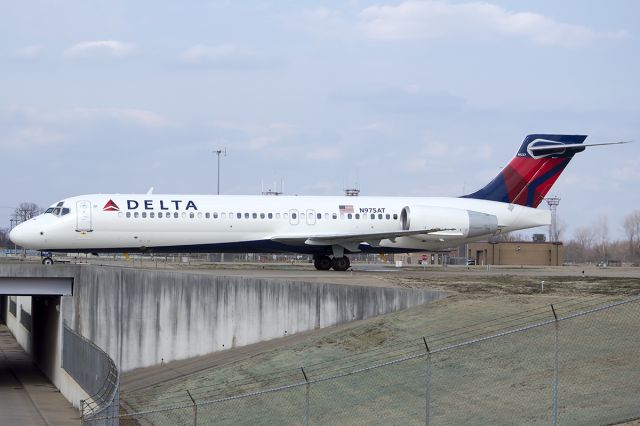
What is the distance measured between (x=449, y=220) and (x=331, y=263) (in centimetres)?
601

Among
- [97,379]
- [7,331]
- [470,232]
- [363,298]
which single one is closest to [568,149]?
[470,232]

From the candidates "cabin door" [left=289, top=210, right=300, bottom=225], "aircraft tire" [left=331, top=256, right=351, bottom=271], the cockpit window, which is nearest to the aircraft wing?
"aircraft tire" [left=331, top=256, right=351, bottom=271]

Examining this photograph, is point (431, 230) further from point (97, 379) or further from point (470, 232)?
point (97, 379)

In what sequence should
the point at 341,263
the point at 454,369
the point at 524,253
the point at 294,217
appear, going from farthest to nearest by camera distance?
the point at 524,253 < the point at 341,263 < the point at 294,217 < the point at 454,369

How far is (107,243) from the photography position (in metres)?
42.8

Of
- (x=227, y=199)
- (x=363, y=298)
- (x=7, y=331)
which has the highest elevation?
(x=227, y=199)

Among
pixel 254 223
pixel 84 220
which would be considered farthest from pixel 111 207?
pixel 254 223

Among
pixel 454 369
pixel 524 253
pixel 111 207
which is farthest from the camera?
pixel 524 253

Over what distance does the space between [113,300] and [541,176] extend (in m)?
23.1

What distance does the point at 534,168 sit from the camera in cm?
4878

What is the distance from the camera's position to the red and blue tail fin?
4872 cm

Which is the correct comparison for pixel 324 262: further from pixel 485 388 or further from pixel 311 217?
pixel 485 388

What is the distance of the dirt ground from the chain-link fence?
0.04m

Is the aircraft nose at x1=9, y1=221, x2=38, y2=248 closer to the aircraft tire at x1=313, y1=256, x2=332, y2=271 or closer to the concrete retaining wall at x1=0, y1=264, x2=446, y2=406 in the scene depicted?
the concrete retaining wall at x1=0, y1=264, x2=446, y2=406
